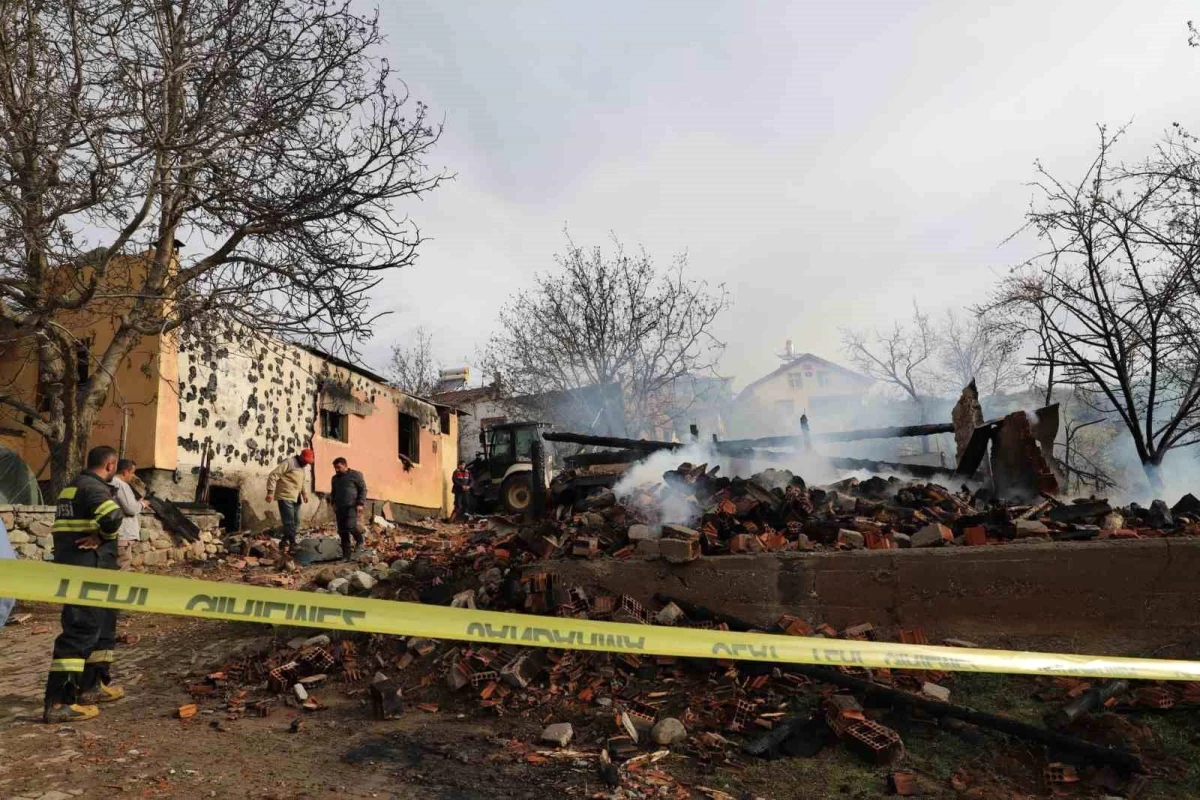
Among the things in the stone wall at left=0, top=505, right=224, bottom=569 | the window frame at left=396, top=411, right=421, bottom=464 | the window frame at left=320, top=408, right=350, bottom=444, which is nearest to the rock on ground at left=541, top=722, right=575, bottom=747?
the stone wall at left=0, top=505, right=224, bottom=569

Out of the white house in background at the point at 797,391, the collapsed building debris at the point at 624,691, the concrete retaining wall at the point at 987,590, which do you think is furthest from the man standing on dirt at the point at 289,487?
the white house in background at the point at 797,391

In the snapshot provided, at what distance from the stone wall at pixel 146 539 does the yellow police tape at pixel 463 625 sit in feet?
26.1

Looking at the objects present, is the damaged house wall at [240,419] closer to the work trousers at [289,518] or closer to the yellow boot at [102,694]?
the work trousers at [289,518]

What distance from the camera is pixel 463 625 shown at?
2.88 meters

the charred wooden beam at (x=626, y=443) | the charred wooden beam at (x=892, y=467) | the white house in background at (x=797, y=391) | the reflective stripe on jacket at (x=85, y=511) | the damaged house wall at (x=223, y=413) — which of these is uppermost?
the white house in background at (x=797, y=391)

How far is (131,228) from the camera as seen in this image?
8703 mm

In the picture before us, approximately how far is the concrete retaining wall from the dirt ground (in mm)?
598

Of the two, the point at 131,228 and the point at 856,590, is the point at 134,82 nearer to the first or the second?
the point at 131,228

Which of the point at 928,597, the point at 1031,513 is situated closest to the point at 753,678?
the point at 928,597

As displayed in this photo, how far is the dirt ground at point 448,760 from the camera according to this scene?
364 centimetres

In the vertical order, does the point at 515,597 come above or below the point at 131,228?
below

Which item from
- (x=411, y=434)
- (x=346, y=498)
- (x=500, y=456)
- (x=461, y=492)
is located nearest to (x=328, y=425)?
(x=461, y=492)

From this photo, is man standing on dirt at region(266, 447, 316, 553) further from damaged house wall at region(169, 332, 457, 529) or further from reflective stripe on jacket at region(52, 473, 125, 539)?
reflective stripe on jacket at region(52, 473, 125, 539)

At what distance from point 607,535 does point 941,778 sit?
3195 mm
